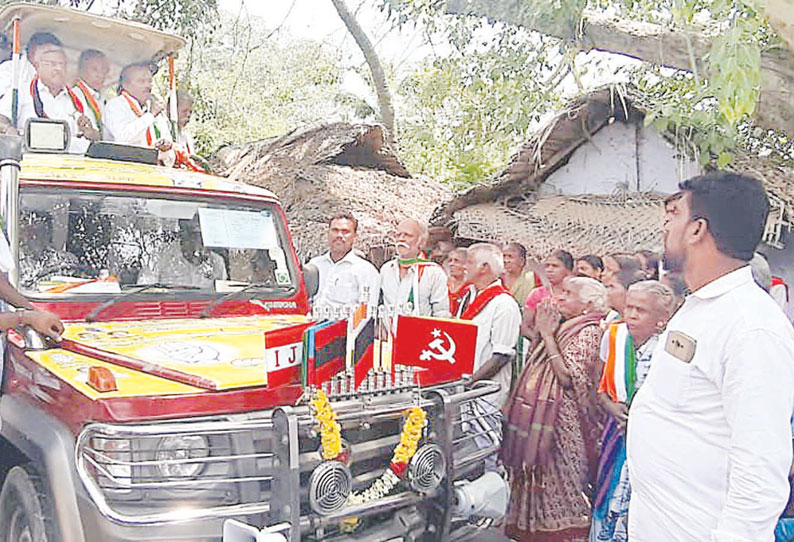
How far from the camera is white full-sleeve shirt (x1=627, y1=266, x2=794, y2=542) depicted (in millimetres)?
2230

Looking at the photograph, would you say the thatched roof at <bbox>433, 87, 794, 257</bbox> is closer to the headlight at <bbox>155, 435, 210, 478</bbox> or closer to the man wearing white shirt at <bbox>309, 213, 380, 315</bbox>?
the man wearing white shirt at <bbox>309, 213, 380, 315</bbox>

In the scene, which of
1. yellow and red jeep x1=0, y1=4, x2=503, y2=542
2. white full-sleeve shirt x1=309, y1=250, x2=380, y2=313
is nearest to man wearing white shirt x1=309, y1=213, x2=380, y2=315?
white full-sleeve shirt x1=309, y1=250, x2=380, y2=313

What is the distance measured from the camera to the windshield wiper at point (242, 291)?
4.14m

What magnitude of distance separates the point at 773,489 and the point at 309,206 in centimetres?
726

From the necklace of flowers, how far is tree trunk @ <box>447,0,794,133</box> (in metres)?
4.29

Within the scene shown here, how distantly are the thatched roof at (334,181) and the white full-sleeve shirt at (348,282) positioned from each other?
209cm

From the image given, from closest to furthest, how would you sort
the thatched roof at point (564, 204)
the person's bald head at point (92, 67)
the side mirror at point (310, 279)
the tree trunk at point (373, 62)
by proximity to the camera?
the side mirror at point (310, 279)
the person's bald head at point (92, 67)
the thatched roof at point (564, 204)
the tree trunk at point (373, 62)

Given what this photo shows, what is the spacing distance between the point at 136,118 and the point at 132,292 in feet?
7.21

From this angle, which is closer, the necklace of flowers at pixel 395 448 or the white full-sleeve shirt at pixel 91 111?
the necklace of flowers at pixel 395 448

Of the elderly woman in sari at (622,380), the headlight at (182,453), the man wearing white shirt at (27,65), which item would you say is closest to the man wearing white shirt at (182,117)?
the man wearing white shirt at (27,65)

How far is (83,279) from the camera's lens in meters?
3.91

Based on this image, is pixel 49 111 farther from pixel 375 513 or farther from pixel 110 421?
pixel 375 513

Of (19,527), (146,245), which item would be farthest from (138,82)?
(19,527)

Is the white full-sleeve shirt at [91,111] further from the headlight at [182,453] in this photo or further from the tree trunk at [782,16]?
the tree trunk at [782,16]
